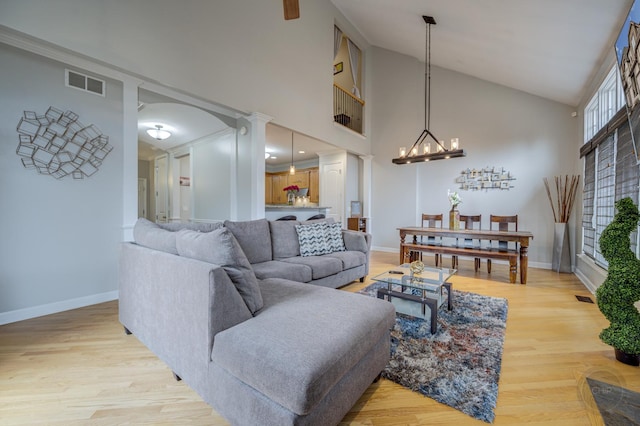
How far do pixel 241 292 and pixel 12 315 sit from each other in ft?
8.74

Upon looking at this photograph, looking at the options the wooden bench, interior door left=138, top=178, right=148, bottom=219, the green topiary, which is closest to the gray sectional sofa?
the green topiary

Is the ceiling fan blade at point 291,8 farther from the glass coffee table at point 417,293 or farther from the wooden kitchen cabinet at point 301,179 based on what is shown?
the wooden kitchen cabinet at point 301,179

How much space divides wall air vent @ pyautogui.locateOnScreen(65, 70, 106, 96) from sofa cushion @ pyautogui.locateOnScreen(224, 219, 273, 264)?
199 cm

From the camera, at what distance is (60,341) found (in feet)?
6.89

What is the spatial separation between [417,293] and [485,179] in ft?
12.3

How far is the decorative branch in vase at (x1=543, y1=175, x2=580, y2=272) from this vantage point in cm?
437

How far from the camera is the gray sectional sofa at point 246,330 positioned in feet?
3.36

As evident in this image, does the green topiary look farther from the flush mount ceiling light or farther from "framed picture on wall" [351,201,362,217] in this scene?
the flush mount ceiling light

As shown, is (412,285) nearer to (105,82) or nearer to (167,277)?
(167,277)

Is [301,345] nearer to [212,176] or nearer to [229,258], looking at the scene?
[229,258]

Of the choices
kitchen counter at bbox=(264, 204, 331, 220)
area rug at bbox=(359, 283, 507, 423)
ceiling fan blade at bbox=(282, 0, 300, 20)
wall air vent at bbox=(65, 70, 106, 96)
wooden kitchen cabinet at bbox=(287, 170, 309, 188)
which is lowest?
area rug at bbox=(359, 283, 507, 423)

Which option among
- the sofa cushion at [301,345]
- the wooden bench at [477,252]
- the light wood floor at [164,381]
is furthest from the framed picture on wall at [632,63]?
the sofa cushion at [301,345]

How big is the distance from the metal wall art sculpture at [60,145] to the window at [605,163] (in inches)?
209

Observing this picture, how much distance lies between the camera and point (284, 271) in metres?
2.74
